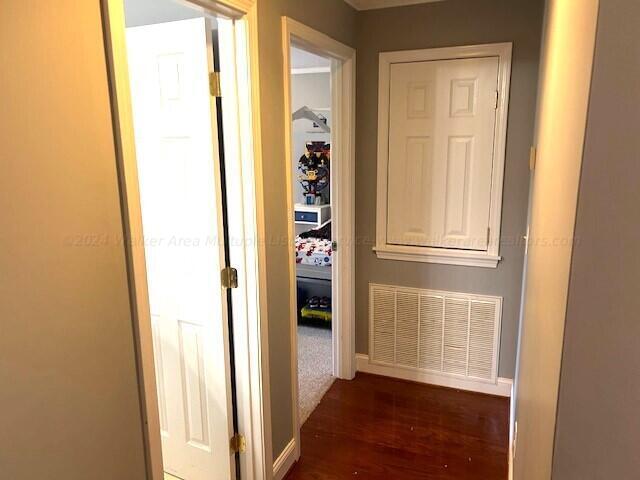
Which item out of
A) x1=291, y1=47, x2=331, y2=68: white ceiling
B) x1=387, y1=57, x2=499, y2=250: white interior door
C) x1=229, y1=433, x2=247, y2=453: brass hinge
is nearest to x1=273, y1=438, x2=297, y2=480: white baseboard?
x1=229, y1=433, x2=247, y2=453: brass hinge

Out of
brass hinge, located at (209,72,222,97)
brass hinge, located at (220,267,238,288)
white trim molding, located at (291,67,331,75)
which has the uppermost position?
white trim molding, located at (291,67,331,75)

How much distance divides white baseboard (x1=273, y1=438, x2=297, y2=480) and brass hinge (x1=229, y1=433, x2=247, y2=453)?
208mm

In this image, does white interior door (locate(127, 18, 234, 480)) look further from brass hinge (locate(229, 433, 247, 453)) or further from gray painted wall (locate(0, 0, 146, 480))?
gray painted wall (locate(0, 0, 146, 480))

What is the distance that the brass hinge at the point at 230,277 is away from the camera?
1938 millimetres

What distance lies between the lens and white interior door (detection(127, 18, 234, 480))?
1.81 meters

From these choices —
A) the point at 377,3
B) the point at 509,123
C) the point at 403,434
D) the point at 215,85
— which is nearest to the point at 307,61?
the point at 377,3

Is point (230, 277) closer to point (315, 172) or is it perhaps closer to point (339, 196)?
point (339, 196)

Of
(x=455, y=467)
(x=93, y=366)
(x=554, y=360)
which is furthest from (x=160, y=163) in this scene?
(x=455, y=467)

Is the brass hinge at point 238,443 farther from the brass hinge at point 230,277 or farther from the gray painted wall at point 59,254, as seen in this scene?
the gray painted wall at point 59,254

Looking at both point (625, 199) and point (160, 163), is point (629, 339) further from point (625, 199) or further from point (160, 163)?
point (160, 163)

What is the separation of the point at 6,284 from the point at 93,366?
0.32 m

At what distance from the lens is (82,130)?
42.6 inches

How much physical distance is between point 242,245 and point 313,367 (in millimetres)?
1755

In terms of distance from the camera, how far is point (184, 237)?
1.96m
